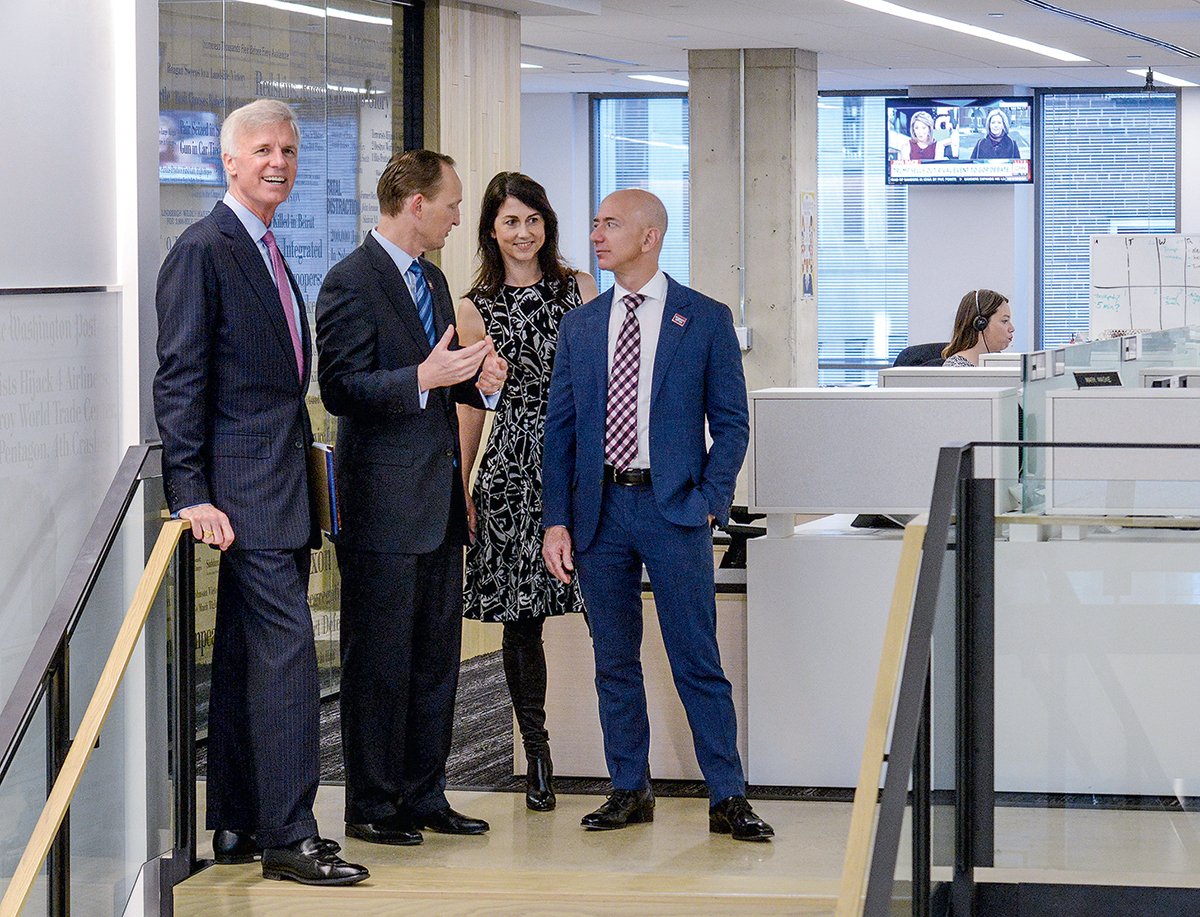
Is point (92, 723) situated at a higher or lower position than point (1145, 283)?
lower

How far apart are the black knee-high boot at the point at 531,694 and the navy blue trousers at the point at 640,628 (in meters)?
0.28

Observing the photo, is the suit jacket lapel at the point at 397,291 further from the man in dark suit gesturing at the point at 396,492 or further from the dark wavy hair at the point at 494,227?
the dark wavy hair at the point at 494,227

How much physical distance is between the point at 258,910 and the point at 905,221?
12495 millimetres

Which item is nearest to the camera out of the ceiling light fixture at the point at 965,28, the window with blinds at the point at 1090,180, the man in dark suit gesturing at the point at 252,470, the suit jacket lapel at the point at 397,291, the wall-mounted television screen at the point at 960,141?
the man in dark suit gesturing at the point at 252,470

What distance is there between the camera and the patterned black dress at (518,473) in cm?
459

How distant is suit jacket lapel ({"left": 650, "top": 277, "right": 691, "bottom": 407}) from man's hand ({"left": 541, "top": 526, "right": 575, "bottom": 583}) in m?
0.41

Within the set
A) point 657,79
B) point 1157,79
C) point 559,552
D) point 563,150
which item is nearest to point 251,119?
point 559,552

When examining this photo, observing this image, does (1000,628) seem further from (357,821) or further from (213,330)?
(213,330)

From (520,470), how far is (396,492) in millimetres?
540

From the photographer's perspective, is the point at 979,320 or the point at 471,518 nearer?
the point at 471,518

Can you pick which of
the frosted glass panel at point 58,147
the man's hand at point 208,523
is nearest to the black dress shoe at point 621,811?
the man's hand at point 208,523

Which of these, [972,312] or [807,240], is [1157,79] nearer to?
[807,240]

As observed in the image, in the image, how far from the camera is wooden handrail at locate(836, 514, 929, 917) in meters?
3.17

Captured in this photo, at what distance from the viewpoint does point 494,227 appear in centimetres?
451
